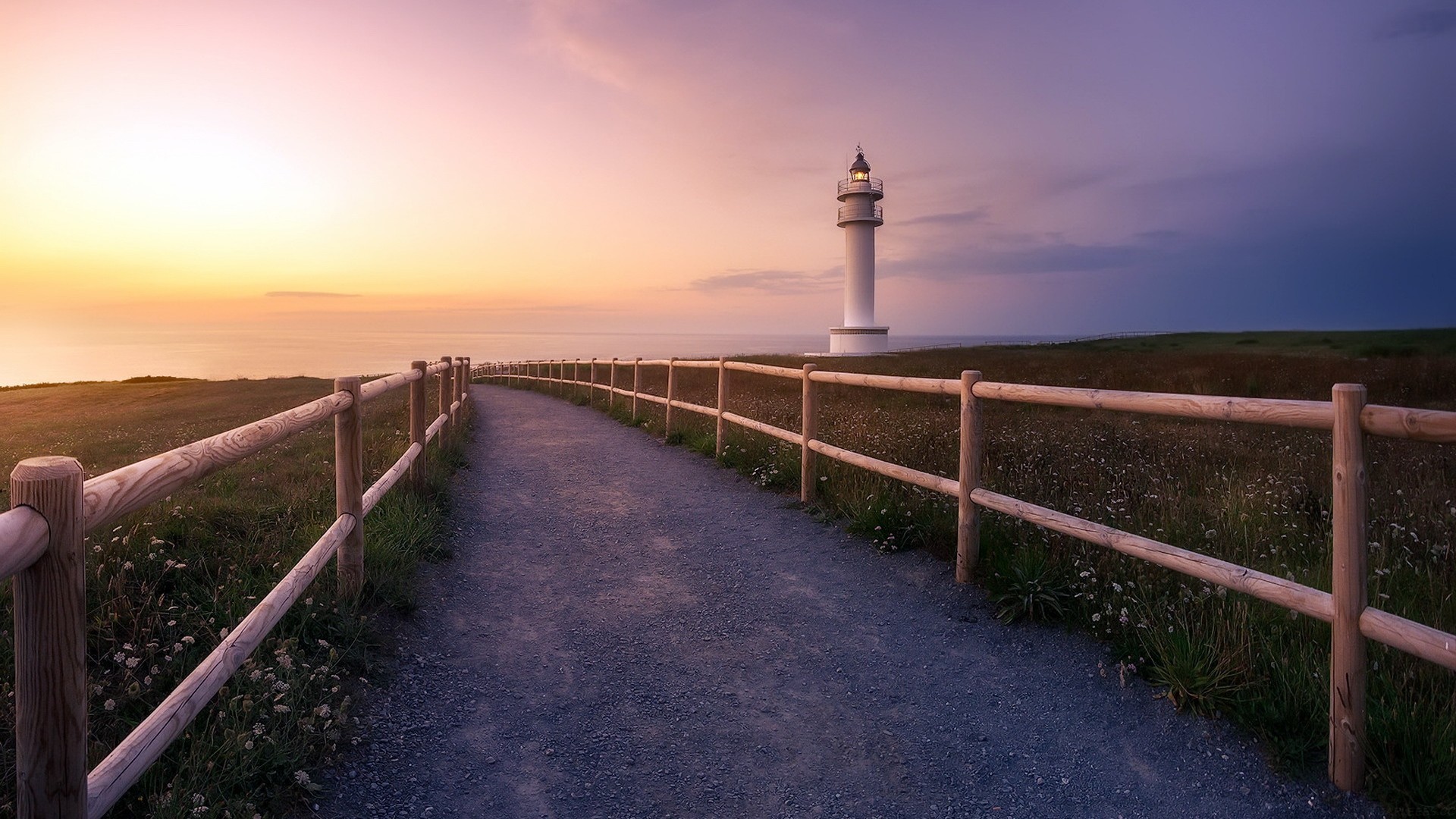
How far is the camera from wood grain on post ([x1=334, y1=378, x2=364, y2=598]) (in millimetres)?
4656

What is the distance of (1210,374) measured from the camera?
19734 millimetres

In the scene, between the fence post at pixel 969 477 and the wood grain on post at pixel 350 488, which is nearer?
the wood grain on post at pixel 350 488

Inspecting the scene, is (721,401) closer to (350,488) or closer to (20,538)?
(350,488)

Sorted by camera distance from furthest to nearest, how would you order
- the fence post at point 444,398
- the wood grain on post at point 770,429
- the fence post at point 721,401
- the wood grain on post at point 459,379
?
the wood grain on post at point 459,379, the fence post at point 721,401, the fence post at point 444,398, the wood grain on post at point 770,429

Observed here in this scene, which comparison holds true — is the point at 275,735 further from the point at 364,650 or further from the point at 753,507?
the point at 753,507

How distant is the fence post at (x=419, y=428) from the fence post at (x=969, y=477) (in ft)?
16.2

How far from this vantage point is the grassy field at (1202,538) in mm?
3289

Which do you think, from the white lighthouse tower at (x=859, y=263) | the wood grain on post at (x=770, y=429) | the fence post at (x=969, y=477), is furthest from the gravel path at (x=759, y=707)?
the white lighthouse tower at (x=859, y=263)

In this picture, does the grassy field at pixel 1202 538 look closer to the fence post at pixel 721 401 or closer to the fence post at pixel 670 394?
the fence post at pixel 721 401

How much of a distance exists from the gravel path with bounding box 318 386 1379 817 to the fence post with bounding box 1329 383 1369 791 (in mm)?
185

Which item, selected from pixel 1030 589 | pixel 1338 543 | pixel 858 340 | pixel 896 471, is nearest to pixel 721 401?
pixel 896 471

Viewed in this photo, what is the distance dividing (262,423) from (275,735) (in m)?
1.23

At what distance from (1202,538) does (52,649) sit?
19.1 feet

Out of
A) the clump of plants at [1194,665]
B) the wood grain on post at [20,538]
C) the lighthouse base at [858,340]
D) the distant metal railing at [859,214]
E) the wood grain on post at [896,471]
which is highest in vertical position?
the distant metal railing at [859,214]
